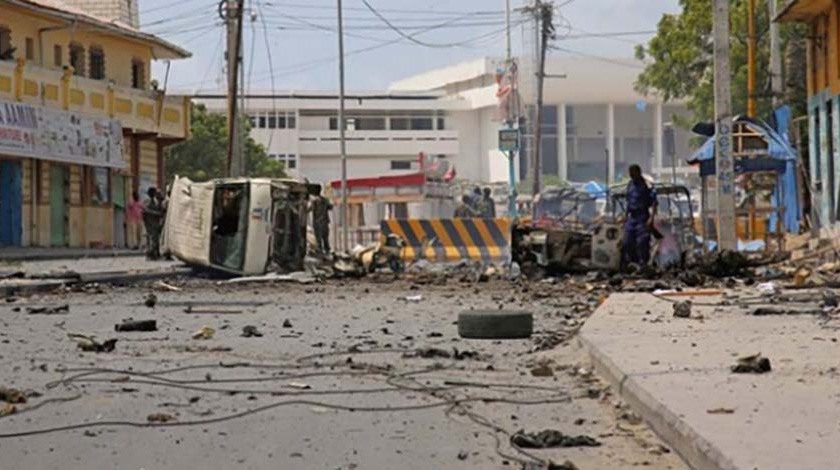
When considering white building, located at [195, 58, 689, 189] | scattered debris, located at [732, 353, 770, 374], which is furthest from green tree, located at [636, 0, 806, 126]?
white building, located at [195, 58, 689, 189]

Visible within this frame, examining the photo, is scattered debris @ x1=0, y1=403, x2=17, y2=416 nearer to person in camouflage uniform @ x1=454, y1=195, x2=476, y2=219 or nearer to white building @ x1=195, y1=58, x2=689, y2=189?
person in camouflage uniform @ x1=454, y1=195, x2=476, y2=219

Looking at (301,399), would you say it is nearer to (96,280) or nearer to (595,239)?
(595,239)

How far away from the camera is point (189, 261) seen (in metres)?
28.9

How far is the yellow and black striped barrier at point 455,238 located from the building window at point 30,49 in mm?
16369

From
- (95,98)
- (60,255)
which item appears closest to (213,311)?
(60,255)

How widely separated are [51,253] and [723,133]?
2256cm

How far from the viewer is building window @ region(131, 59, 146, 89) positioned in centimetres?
5541

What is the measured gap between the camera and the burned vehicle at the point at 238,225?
28.0m

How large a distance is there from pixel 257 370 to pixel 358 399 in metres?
1.81

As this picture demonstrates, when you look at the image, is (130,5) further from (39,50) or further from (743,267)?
(743,267)

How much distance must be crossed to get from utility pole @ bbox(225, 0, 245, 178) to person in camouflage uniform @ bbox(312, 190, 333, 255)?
12505 millimetres

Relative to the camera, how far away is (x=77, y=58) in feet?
167

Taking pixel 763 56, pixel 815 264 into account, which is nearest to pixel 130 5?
pixel 763 56

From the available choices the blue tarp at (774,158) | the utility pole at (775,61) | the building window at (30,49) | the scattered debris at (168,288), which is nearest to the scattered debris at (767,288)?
the scattered debris at (168,288)
